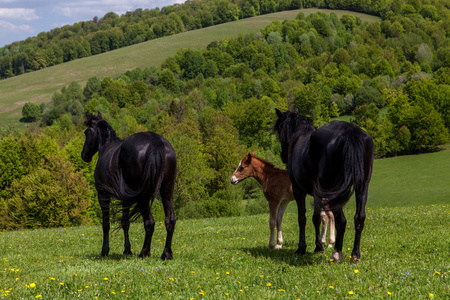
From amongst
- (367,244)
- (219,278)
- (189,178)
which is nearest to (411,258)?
(367,244)

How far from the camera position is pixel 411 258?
873 cm

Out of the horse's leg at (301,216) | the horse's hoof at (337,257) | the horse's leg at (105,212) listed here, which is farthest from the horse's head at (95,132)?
the horse's hoof at (337,257)

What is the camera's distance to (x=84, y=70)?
169250 mm

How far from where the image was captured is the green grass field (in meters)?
145

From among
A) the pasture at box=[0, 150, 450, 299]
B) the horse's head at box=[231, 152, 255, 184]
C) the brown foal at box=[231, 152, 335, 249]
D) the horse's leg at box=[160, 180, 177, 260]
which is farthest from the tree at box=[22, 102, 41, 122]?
the horse's leg at box=[160, 180, 177, 260]

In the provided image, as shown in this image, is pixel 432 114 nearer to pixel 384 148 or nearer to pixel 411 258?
pixel 384 148

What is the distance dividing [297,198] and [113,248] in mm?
6707

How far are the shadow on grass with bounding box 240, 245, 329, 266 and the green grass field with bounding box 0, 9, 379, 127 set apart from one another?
13526 centimetres

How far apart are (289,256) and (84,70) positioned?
572ft

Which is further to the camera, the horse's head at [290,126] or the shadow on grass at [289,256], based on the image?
the horse's head at [290,126]

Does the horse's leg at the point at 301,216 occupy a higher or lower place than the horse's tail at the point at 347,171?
lower

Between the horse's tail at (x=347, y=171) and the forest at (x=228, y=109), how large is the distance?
3778mm

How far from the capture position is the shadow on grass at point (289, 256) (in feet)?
30.0

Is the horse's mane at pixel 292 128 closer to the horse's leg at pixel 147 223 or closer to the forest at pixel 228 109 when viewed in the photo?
the forest at pixel 228 109
